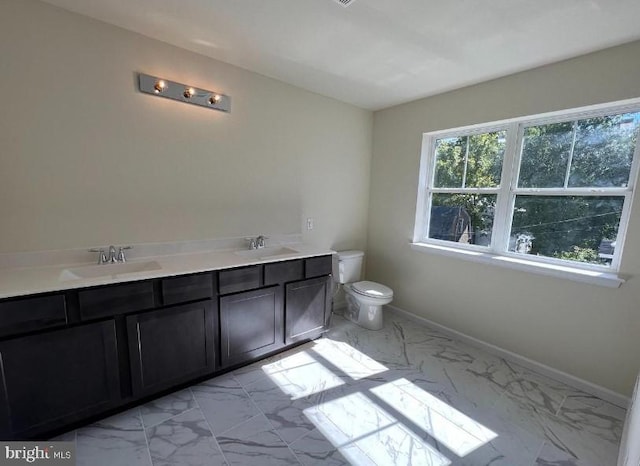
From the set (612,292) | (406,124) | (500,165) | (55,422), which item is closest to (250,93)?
(406,124)

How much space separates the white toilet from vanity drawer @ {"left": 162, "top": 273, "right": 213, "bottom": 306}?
1.53 meters

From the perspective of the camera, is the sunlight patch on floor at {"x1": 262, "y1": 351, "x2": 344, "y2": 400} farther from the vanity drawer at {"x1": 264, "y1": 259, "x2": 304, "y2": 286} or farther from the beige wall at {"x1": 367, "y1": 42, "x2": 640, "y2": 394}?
the beige wall at {"x1": 367, "y1": 42, "x2": 640, "y2": 394}

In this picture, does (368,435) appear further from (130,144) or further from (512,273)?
(130,144)

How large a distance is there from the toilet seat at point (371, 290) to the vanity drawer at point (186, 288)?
1.54 meters

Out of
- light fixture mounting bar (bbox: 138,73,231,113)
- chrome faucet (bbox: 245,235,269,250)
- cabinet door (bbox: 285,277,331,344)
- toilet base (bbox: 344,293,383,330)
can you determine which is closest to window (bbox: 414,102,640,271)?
toilet base (bbox: 344,293,383,330)

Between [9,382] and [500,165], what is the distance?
3.68 metres

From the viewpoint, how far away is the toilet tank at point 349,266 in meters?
3.12

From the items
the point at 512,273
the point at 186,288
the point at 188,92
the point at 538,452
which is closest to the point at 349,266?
the point at 512,273

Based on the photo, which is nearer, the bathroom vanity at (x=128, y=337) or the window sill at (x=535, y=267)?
the bathroom vanity at (x=128, y=337)

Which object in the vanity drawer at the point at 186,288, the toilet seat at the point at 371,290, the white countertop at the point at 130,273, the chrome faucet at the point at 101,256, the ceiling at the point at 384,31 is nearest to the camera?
the white countertop at the point at 130,273

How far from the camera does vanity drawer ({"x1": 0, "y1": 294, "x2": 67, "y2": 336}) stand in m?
1.34

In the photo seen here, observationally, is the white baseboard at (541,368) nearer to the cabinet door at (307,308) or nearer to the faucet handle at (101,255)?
the cabinet door at (307,308)

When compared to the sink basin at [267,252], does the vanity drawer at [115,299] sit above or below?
below

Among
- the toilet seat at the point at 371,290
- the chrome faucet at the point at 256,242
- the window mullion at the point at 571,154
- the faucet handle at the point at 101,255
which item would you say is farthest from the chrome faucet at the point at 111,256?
the window mullion at the point at 571,154
